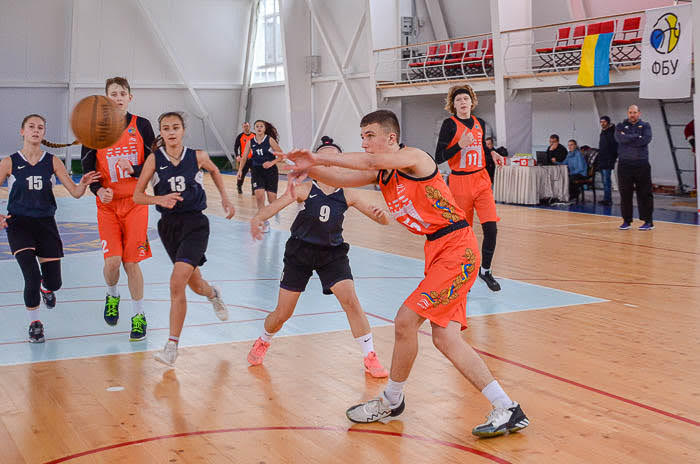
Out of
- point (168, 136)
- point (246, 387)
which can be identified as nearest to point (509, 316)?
point (246, 387)

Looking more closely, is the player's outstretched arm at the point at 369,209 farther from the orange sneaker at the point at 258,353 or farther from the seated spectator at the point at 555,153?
the seated spectator at the point at 555,153

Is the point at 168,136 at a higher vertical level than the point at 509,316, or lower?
higher

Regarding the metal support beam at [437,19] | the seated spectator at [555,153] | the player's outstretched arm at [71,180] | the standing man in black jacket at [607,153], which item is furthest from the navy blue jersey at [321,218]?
the metal support beam at [437,19]

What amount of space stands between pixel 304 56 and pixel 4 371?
2201 centimetres

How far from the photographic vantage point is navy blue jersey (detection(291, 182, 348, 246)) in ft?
17.6

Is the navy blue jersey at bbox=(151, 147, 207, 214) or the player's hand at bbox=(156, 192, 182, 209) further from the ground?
the navy blue jersey at bbox=(151, 147, 207, 214)

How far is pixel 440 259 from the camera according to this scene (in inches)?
171

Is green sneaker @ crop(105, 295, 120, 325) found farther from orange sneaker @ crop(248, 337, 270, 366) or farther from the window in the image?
the window

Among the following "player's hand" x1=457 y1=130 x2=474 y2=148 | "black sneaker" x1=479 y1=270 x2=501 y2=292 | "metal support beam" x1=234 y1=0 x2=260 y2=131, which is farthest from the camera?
"metal support beam" x1=234 y1=0 x2=260 y2=131

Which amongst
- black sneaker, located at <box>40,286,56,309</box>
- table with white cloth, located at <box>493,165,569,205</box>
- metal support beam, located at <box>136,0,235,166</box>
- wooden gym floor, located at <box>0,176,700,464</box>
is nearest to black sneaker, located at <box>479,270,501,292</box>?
wooden gym floor, located at <box>0,176,700,464</box>

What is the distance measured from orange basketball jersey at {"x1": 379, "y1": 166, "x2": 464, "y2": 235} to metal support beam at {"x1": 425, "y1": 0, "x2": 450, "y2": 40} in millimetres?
19667

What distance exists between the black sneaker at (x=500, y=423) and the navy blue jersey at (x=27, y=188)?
383 cm

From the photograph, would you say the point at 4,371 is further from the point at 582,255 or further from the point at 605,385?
the point at 582,255

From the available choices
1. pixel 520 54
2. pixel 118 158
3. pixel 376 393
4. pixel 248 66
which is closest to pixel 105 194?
pixel 118 158
